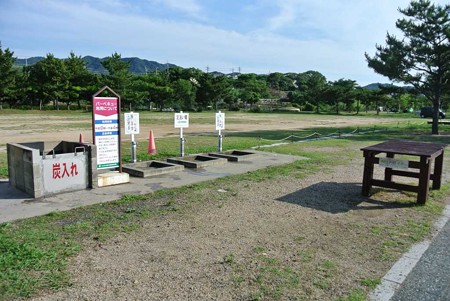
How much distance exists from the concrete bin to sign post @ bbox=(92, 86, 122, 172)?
1.28ft

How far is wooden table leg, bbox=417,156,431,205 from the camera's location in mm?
5906

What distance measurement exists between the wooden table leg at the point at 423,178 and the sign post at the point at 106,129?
5530 mm

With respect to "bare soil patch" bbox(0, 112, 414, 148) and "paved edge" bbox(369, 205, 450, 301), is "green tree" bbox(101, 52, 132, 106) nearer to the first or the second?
"bare soil patch" bbox(0, 112, 414, 148)

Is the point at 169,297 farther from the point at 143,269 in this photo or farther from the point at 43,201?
the point at 43,201

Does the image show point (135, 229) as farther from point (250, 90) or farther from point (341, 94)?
point (250, 90)

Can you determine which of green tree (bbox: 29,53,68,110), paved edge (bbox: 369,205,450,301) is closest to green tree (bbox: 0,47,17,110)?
green tree (bbox: 29,53,68,110)

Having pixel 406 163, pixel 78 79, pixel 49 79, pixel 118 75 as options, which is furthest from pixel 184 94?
pixel 406 163


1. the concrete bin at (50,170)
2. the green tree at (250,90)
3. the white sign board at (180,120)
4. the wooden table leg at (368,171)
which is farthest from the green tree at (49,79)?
the wooden table leg at (368,171)

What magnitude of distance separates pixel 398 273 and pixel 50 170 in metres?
5.32

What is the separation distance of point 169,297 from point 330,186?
5032 mm

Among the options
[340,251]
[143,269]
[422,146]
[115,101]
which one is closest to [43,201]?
[115,101]

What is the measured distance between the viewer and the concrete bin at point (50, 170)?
5914 mm

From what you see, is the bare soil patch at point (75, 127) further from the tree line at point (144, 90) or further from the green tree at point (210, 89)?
the green tree at point (210, 89)

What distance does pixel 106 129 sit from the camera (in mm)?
7281
